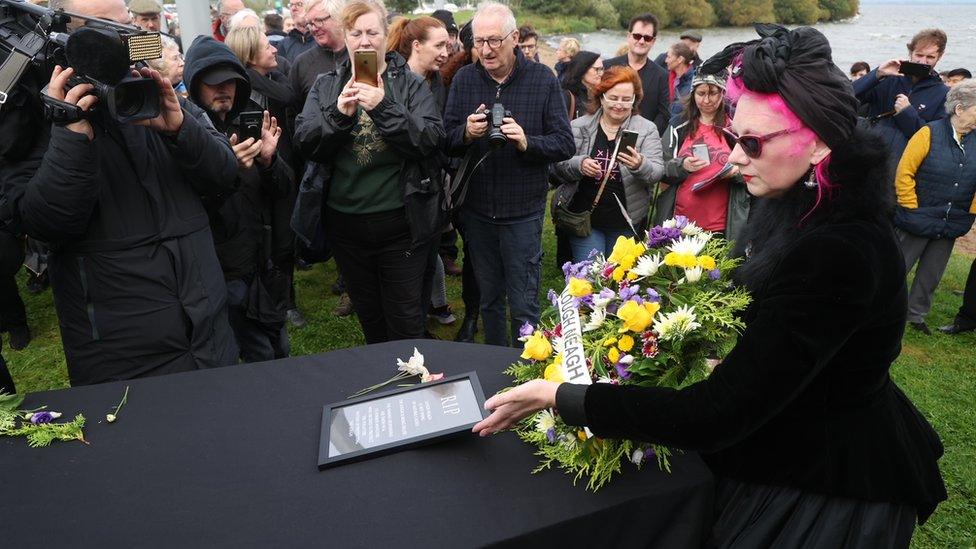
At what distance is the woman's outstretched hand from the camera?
5.04 feet

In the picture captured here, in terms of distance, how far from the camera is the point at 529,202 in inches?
148

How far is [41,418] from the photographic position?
67.6 inches

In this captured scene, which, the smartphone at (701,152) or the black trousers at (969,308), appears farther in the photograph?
the black trousers at (969,308)

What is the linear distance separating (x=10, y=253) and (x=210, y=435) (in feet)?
4.48

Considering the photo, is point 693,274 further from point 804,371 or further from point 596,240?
point 596,240

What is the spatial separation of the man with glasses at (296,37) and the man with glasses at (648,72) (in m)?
3.25

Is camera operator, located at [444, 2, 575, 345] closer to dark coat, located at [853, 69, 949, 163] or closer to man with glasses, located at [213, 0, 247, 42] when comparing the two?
dark coat, located at [853, 69, 949, 163]

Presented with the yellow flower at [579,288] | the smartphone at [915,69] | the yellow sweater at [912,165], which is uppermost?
the yellow flower at [579,288]

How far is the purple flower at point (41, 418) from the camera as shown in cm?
171

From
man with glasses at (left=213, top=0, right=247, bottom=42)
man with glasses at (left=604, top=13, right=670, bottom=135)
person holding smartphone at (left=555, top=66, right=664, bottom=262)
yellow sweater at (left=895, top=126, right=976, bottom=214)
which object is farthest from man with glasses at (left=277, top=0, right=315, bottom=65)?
yellow sweater at (left=895, top=126, right=976, bottom=214)

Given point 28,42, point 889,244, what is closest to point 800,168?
point 889,244

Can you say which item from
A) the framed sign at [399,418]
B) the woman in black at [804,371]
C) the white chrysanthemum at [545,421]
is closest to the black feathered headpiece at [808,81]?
the woman in black at [804,371]

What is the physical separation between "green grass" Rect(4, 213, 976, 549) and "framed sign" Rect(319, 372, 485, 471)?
241 cm

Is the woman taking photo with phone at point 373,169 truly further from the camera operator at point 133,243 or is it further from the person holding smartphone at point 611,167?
the person holding smartphone at point 611,167
